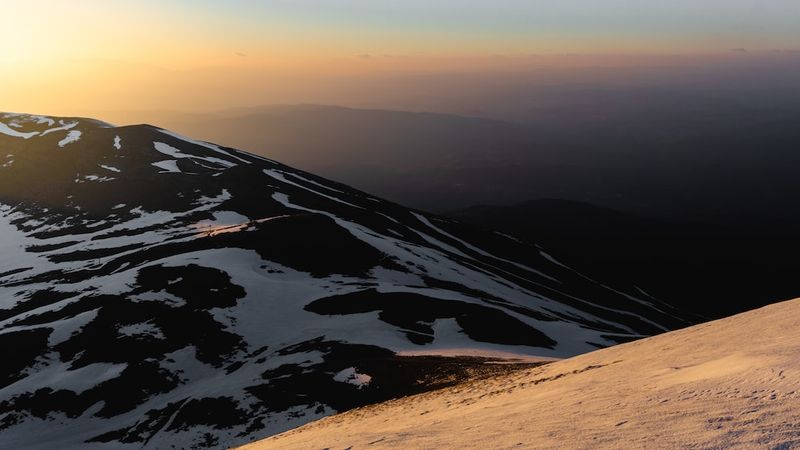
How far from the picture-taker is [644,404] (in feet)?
51.6

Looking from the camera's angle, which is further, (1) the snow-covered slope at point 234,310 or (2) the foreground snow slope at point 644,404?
(1) the snow-covered slope at point 234,310

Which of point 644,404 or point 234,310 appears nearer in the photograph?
point 644,404

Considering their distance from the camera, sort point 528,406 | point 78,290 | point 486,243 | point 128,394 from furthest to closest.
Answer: point 486,243, point 78,290, point 128,394, point 528,406

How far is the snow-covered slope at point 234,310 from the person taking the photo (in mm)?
49500

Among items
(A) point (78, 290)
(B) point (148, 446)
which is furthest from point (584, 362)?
(A) point (78, 290)

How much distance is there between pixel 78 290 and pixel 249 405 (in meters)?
48.8

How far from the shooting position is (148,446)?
1768 inches

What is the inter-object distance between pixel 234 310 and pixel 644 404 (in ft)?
202

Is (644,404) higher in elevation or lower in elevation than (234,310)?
higher

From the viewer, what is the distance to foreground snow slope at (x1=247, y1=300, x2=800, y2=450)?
12.7 metres

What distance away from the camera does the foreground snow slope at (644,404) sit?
12.7 metres

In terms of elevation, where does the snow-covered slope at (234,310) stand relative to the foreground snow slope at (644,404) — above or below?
below

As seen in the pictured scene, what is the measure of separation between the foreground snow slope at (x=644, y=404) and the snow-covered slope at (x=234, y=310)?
59.7ft

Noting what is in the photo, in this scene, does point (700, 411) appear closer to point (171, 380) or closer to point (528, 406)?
point (528, 406)
